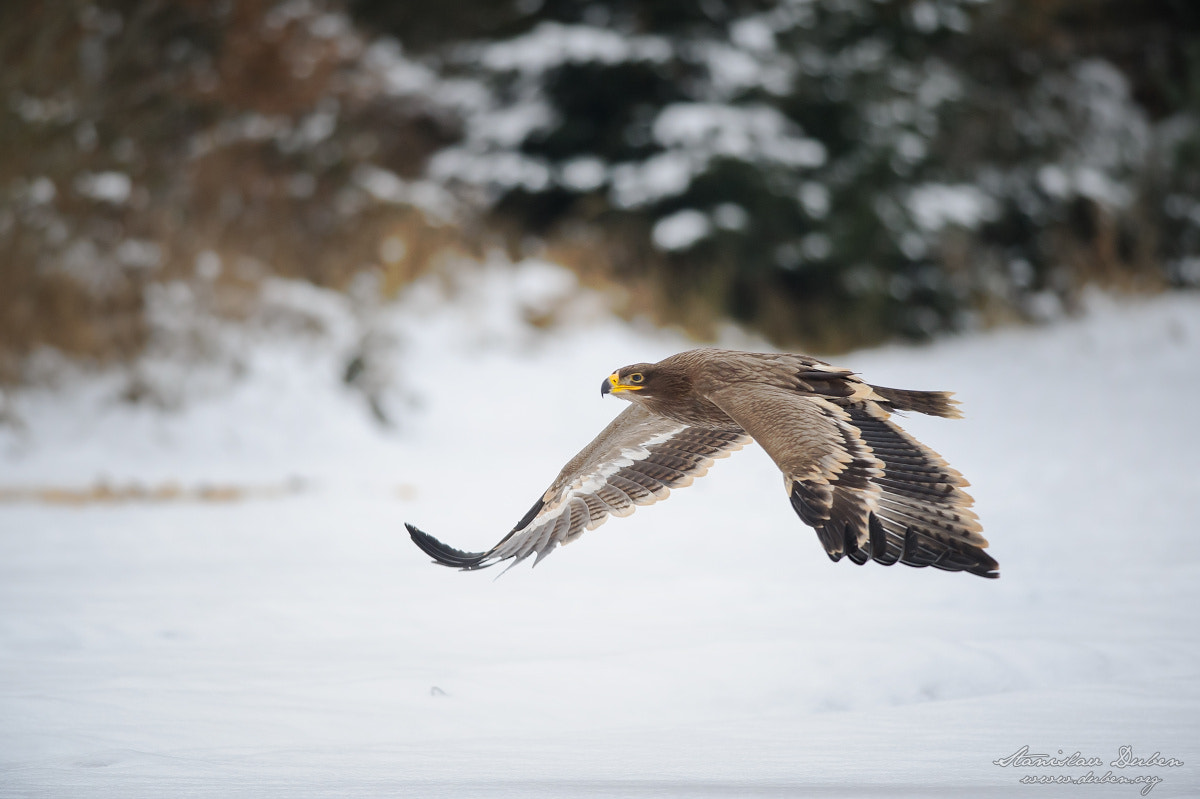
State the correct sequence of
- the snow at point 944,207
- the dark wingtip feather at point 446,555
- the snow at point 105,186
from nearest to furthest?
1. the dark wingtip feather at point 446,555
2. the snow at point 105,186
3. the snow at point 944,207

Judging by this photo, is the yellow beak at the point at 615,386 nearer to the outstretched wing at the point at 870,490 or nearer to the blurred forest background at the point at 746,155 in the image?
the outstretched wing at the point at 870,490

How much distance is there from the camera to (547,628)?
528cm

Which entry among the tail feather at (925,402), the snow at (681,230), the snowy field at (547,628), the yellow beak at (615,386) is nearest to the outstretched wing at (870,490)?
the tail feather at (925,402)

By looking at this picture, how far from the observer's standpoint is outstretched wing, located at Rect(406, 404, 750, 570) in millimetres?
4730

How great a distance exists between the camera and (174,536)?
24.9 feet

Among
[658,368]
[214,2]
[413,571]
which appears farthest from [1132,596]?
[214,2]

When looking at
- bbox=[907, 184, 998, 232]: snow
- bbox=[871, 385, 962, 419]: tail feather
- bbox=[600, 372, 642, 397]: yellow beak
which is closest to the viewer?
bbox=[871, 385, 962, 419]: tail feather

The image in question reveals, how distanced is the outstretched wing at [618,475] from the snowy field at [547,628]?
1.49 feet

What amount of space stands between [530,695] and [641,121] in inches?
532

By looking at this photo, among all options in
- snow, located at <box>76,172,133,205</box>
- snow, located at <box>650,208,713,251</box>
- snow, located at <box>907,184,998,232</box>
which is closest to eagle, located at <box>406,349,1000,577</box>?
snow, located at <box>76,172,133,205</box>

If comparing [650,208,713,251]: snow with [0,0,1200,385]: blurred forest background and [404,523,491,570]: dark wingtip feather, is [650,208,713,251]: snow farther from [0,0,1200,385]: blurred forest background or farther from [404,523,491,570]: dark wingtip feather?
[404,523,491,570]: dark wingtip feather

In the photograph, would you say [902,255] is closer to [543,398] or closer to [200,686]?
[543,398]

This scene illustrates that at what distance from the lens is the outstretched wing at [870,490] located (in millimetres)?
3688

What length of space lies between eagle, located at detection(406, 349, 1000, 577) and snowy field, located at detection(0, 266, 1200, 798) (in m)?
0.53
